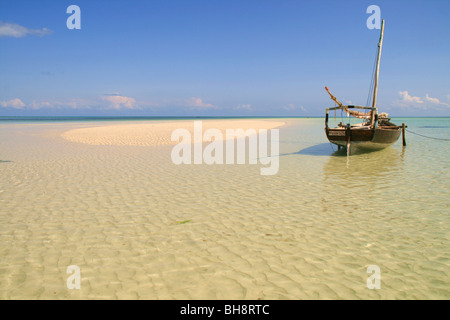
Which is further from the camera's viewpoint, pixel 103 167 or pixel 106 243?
pixel 103 167

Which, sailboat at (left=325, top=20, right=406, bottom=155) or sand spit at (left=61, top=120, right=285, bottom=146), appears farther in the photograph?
sand spit at (left=61, top=120, right=285, bottom=146)

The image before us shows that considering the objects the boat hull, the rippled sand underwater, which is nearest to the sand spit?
the rippled sand underwater

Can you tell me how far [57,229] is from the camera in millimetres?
6008

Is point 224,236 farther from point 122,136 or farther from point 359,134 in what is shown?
point 122,136

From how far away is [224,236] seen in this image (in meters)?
5.69

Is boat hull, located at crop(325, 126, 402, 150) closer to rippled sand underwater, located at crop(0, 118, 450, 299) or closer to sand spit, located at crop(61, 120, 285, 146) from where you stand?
rippled sand underwater, located at crop(0, 118, 450, 299)

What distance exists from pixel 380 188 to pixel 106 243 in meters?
8.73

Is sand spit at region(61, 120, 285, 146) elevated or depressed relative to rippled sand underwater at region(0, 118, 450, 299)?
elevated

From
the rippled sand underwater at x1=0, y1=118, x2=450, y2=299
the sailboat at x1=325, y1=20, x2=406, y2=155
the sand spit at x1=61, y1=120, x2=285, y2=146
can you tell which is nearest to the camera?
the rippled sand underwater at x1=0, y1=118, x2=450, y2=299

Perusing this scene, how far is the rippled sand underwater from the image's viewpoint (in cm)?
403

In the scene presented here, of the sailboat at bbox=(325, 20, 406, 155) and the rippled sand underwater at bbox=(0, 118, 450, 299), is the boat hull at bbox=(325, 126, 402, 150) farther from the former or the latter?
the rippled sand underwater at bbox=(0, 118, 450, 299)

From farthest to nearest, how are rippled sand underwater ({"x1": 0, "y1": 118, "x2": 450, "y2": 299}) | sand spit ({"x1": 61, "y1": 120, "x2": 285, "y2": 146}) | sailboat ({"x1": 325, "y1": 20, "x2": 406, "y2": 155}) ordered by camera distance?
sand spit ({"x1": 61, "y1": 120, "x2": 285, "y2": 146})
sailboat ({"x1": 325, "y1": 20, "x2": 406, "y2": 155})
rippled sand underwater ({"x1": 0, "y1": 118, "x2": 450, "y2": 299})
